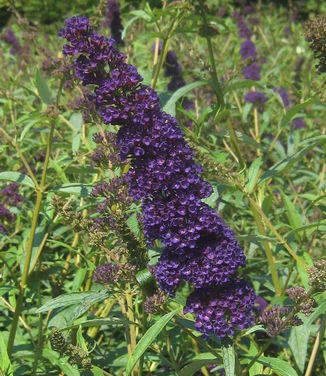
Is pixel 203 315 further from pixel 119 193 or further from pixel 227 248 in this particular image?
pixel 119 193

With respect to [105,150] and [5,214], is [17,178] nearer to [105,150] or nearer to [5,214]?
[105,150]

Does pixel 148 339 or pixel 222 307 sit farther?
pixel 222 307

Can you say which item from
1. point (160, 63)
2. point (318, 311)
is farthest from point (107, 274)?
point (160, 63)

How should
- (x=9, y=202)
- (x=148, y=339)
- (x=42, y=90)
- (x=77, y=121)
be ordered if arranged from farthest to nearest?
1. (x=77, y=121)
2. (x=9, y=202)
3. (x=42, y=90)
4. (x=148, y=339)

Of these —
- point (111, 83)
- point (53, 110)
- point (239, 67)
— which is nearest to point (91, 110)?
point (53, 110)

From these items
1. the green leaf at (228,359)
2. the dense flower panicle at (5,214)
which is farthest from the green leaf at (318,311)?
the dense flower panicle at (5,214)

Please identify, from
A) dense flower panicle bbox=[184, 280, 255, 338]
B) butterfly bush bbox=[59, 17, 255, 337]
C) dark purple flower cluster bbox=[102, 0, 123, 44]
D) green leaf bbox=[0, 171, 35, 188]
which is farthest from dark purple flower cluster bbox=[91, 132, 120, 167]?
dark purple flower cluster bbox=[102, 0, 123, 44]

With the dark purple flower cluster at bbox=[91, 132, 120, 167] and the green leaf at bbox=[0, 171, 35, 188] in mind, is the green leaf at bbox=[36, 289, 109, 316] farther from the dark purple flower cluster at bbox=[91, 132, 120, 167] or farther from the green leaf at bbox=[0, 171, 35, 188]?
the green leaf at bbox=[0, 171, 35, 188]
